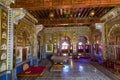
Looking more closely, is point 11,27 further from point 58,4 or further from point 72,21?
point 72,21

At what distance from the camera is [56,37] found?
15.5 m

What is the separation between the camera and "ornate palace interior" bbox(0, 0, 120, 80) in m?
5.36

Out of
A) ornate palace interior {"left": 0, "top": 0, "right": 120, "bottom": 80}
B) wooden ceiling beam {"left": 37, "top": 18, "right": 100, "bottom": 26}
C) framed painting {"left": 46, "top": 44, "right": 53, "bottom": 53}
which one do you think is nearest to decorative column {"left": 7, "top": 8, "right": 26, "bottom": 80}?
ornate palace interior {"left": 0, "top": 0, "right": 120, "bottom": 80}

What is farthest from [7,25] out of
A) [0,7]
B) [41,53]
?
[41,53]

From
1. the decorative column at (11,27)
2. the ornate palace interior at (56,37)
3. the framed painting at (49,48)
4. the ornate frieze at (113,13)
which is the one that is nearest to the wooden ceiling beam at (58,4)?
the ornate palace interior at (56,37)

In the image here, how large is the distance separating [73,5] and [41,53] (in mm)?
9906

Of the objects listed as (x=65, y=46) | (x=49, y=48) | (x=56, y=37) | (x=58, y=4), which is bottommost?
(x=49, y=48)

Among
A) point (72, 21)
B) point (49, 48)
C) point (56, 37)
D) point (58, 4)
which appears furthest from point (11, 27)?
point (49, 48)

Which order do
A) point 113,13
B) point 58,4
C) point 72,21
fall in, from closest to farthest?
point 58,4, point 113,13, point 72,21

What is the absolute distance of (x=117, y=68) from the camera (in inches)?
283

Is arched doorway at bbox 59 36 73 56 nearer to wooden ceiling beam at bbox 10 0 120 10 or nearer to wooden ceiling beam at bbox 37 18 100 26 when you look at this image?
wooden ceiling beam at bbox 37 18 100 26

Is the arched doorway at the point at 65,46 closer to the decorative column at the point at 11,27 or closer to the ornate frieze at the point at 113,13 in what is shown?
the ornate frieze at the point at 113,13

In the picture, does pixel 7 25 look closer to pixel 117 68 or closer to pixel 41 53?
pixel 117 68

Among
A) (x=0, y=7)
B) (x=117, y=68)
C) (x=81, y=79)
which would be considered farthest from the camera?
(x=117, y=68)
